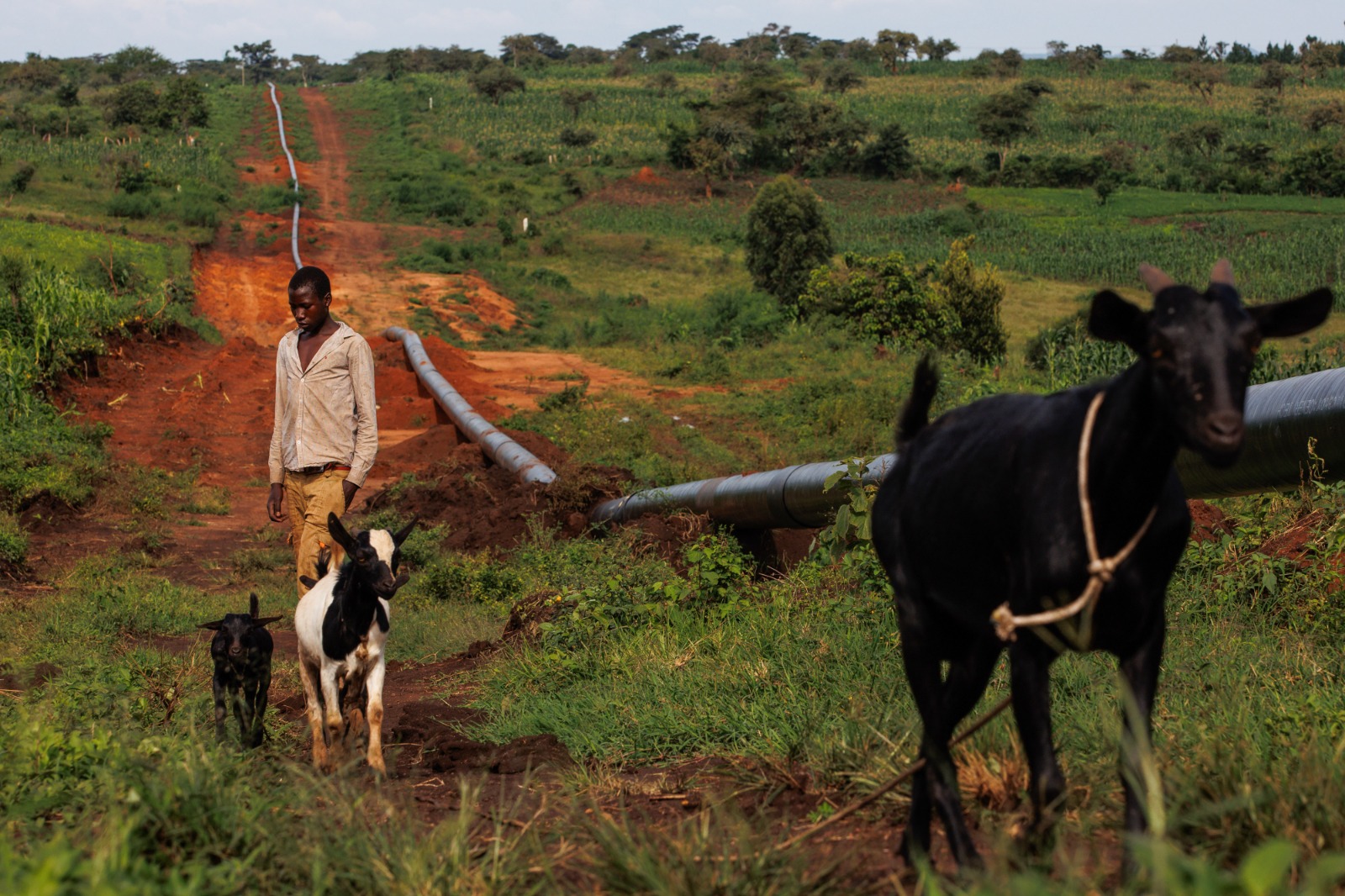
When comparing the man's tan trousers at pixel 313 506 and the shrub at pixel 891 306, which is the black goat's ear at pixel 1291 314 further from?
the shrub at pixel 891 306

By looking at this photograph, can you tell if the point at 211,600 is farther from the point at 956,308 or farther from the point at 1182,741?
the point at 956,308

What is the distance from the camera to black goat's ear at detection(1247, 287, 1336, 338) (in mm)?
2850

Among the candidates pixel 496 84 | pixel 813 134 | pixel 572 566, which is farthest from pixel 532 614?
pixel 496 84

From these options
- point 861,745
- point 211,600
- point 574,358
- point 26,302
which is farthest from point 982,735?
point 574,358

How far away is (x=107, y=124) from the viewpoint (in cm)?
5522

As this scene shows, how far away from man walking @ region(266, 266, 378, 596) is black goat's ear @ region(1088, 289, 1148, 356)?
4.64 metres

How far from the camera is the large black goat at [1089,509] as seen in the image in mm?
2764

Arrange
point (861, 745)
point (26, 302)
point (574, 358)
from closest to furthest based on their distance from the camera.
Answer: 1. point (861, 745)
2. point (26, 302)
3. point (574, 358)

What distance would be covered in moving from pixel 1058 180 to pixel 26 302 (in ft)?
171

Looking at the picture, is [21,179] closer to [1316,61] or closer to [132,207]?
[132,207]

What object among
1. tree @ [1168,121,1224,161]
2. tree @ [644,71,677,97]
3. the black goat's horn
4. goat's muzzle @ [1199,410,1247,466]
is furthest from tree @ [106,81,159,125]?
goat's muzzle @ [1199,410,1247,466]

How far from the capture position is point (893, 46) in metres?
107

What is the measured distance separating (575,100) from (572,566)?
69.2 m

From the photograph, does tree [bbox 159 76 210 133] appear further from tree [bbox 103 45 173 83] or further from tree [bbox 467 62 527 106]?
tree [bbox 103 45 173 83]
